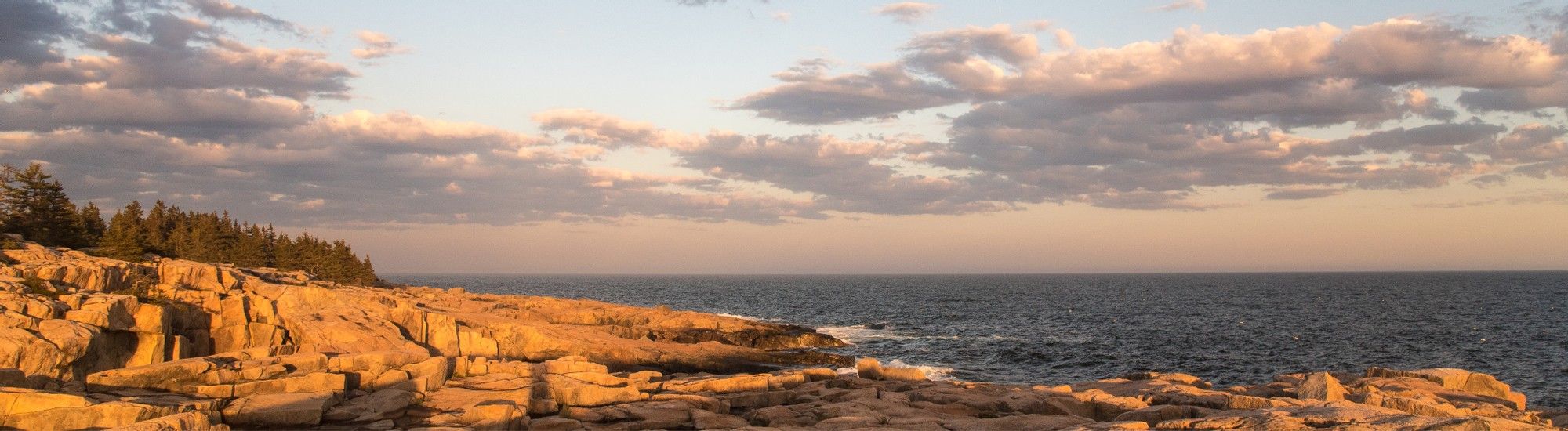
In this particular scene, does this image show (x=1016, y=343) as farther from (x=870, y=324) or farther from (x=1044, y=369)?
(x=870, y=324)

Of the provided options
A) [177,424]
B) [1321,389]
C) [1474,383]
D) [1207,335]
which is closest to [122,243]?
[177,424]

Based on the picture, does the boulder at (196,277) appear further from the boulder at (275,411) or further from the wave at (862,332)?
the wave at (862,332)

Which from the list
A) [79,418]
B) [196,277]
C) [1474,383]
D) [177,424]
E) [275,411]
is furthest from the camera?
[196,277]

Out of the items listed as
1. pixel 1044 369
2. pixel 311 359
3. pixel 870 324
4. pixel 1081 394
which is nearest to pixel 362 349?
pixel 311 359

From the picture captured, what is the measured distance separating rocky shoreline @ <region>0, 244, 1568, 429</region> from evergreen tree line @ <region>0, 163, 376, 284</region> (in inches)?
982

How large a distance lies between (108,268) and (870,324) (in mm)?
64474

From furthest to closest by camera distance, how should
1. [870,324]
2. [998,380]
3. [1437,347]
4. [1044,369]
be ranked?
[870,324], [1437,347], [1044,369], [998,380]

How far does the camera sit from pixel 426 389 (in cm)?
3122

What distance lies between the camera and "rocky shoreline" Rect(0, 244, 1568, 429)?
22.0 meters

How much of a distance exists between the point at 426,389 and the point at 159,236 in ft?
237

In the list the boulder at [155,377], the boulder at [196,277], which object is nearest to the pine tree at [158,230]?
the boulder at [196,277]

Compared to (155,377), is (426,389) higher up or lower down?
lower down

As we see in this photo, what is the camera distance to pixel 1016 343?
7181 cm

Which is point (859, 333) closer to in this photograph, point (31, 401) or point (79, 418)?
point (79, 418)
